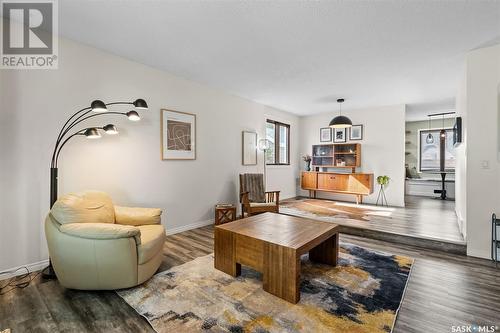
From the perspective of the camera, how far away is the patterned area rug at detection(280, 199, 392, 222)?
4605 millimetres

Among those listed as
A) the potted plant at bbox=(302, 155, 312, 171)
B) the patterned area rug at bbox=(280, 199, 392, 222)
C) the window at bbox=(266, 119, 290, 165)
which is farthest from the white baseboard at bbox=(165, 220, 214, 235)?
the potted plant at bbox=(302, 155, 312, 171)

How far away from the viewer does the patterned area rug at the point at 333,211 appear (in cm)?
461

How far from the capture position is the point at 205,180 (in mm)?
4391

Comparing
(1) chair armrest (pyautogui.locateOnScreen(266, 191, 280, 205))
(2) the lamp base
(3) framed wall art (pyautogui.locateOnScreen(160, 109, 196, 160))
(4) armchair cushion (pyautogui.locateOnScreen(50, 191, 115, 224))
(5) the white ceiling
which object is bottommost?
(2) the lamp base

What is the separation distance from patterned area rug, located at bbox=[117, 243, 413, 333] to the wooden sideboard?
3.45 m

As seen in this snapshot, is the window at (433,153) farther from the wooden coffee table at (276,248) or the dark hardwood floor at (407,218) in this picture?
the wooden coffee table at (276,248)

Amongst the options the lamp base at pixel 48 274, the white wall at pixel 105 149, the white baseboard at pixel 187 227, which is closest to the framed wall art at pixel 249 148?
the white wall at pixel 105 149

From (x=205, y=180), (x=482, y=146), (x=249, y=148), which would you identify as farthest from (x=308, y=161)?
(x=482, y=146)

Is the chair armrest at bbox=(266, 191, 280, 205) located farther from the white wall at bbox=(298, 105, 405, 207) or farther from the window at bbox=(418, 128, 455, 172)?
the window at bbox=(418, 128, 455, 172)

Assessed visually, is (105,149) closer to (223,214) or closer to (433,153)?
(223,214)

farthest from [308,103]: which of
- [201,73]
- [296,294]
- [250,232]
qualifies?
[296,294]

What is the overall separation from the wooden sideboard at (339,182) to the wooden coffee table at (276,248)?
12.1 feet

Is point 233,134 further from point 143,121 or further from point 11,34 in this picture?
point 11,34

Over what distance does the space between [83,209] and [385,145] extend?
6.45 meters
